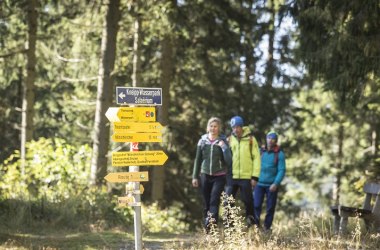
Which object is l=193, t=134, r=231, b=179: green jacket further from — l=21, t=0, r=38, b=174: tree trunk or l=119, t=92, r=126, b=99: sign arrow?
l=21, t=0, r=38, b=174: tree trunk

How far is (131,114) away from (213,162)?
274 cm

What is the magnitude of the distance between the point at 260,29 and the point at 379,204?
910cm

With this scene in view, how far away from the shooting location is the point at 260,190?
971 cm

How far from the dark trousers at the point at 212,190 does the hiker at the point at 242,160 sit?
10.7 inches

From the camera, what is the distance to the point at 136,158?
592 centimetres

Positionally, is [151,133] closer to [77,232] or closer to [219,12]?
[77,232]

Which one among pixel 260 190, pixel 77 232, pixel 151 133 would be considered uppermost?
pixel 151 133

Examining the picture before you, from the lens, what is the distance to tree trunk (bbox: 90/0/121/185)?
13.0 meters

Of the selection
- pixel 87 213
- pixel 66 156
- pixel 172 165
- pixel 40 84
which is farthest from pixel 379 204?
pixel 40 84

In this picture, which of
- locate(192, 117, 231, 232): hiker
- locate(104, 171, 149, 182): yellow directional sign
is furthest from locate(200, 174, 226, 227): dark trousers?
locate(104, 171, 149, 182): yellow directional sign

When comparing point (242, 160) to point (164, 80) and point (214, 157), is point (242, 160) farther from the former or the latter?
point (164, 80)

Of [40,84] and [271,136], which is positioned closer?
[271,136]

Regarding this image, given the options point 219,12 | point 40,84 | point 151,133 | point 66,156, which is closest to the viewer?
point 151,133

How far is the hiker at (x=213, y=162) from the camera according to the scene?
329 inches
